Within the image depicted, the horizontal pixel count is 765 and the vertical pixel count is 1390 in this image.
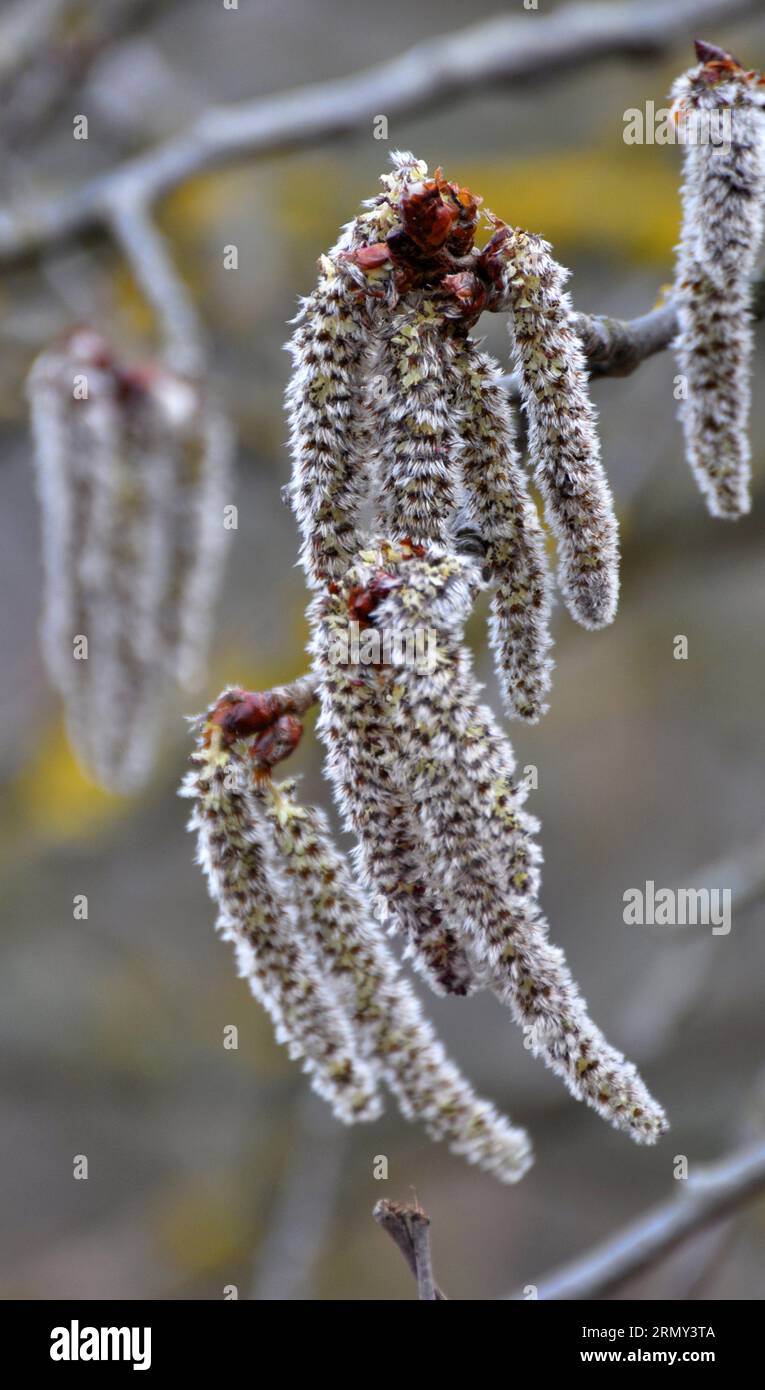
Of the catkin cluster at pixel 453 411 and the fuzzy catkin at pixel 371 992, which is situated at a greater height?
the catkin cluster at pixel 453 411

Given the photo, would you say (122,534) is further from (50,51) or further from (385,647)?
(50,51)

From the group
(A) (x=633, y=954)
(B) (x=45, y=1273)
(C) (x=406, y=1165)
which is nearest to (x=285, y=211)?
(A) (x=633, y=954)

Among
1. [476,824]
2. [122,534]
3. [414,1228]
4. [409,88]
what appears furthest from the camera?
[409,88]

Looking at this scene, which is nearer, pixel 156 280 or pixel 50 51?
pixel 156 280

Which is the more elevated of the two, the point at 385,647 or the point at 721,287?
the point at 721,287

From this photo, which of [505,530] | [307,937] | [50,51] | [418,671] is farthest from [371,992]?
[50,51]

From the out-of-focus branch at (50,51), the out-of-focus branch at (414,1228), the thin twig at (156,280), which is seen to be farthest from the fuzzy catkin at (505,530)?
the out-of-focus branch at (50,51)

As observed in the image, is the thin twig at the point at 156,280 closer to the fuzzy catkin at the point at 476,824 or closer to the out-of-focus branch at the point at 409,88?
the out-of-focus branch at the point at 409,88
